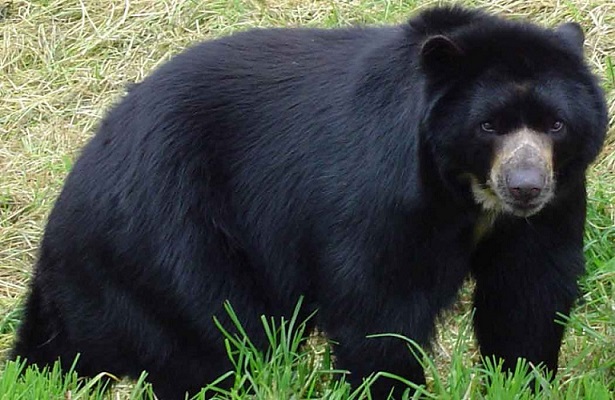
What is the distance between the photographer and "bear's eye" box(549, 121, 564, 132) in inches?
198

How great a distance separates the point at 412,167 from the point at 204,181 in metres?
1.04

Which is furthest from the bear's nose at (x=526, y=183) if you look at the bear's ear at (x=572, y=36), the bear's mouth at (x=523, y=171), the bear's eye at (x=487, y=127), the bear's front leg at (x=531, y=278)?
the bear's ear at (x=572, y=36)

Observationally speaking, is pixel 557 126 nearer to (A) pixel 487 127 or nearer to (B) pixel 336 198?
(A) pixel 487 127

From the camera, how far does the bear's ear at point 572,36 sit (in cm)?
521

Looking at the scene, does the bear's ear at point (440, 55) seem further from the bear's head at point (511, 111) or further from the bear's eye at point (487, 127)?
the bear's eye at point (487, 127)

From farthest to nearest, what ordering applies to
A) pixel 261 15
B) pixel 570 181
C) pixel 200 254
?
pixel 261 15
pixel 200 254
pixel 570 181

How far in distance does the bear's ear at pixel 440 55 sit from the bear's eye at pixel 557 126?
40cm

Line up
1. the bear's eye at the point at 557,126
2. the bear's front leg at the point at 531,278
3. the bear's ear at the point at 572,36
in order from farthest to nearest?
the bear's front leg at the point at 531,278
the bear's ear at the point at 572,36
the bear's eye at the point at 557,126

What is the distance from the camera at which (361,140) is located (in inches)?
214

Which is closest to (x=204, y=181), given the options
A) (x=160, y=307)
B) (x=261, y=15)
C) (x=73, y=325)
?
(x=160, y=307)

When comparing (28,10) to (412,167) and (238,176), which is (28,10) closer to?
(238,176)

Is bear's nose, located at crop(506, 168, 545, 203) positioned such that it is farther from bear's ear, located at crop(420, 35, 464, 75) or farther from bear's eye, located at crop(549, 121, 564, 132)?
bear's ear, located at crop(420, 35, 464, 75)

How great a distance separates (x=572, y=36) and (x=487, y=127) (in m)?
0.54

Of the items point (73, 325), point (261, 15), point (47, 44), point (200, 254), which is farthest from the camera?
point (47, 44)
